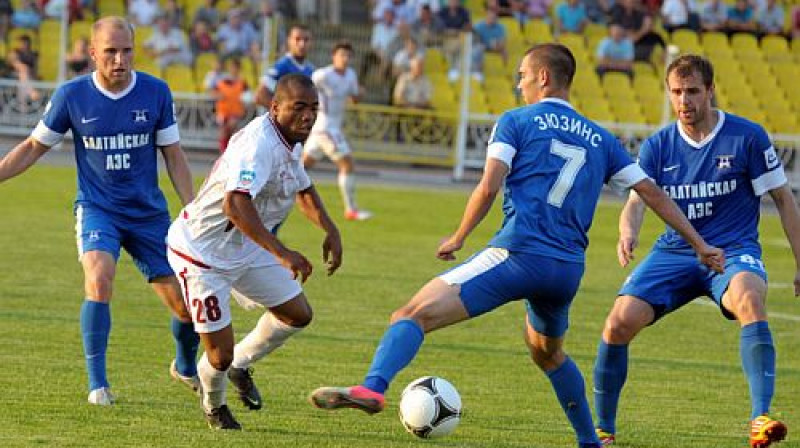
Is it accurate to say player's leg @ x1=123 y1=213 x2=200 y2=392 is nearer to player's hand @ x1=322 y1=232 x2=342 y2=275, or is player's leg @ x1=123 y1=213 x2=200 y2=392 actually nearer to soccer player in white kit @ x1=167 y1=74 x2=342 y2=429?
soccer player in white kit @ x1=167 y1=74 x2=342 y2=429

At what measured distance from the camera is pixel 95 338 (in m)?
8.25

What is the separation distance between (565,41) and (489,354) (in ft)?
57.4

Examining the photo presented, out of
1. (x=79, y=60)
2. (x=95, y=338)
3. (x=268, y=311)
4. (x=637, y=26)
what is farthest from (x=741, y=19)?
(x=95, y=338)

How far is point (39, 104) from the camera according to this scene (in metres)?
26.1

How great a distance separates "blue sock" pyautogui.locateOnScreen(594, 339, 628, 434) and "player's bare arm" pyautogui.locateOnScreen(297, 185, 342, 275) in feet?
4.81

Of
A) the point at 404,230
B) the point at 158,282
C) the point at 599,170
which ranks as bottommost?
the point at 404,230

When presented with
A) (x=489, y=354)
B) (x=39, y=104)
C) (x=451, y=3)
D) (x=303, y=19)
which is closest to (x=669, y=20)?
(x=451, y=3)

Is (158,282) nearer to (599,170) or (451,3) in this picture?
(599,170)

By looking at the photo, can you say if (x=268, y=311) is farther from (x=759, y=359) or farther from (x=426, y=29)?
(x=426, y=29)

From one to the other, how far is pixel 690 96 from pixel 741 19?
22065 millimetres

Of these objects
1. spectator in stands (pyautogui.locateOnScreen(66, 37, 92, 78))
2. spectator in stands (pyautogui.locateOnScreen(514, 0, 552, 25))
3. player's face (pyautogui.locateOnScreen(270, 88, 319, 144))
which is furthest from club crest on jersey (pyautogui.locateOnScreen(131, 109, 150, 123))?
spectator in stands (pyautogui.locateOnScreen(514, 0, 552, 25))

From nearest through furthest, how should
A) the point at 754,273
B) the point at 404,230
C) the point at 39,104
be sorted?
the point at 754,273, the point at 404,230, the point at 39,104

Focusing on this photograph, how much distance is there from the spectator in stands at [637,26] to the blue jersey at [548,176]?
2070 cm

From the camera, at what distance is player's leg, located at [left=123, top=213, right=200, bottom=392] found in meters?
8.51
